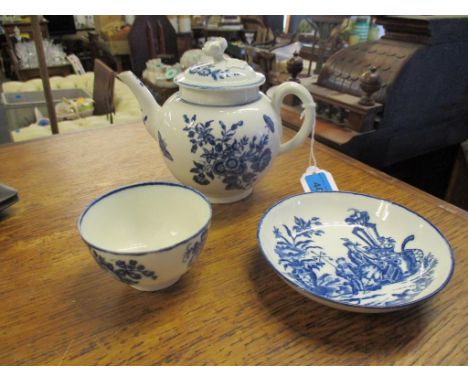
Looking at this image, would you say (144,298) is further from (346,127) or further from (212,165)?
(346,127)

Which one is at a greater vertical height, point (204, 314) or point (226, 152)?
point (226, 152)

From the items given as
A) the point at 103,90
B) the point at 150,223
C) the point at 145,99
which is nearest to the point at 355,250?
the point at 150,223

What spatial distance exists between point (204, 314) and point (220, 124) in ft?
0.81

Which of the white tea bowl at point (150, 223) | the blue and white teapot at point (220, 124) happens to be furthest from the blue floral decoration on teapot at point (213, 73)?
the white tea bowl at point (150, 223)

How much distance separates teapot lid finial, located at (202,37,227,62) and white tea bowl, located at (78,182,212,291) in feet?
0.66

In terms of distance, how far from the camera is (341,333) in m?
0.38

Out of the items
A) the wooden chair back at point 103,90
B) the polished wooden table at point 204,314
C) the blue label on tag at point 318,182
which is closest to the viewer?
the polished wooden table at point 204,314

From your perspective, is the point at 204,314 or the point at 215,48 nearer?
the point at 204,314

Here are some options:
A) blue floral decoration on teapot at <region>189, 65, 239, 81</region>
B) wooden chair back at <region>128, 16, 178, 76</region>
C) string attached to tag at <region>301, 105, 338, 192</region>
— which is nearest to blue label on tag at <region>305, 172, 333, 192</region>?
string attached to tag at <region>301, 105, 338, 192</region>

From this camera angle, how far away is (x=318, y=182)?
63 centimetres

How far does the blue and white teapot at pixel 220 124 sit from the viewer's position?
52cm

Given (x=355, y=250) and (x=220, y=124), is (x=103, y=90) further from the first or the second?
(x=355, y=250)

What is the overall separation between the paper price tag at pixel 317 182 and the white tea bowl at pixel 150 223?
23 cm

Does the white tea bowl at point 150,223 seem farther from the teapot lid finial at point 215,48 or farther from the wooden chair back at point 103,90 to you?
the wooden chair back at point 103,90
